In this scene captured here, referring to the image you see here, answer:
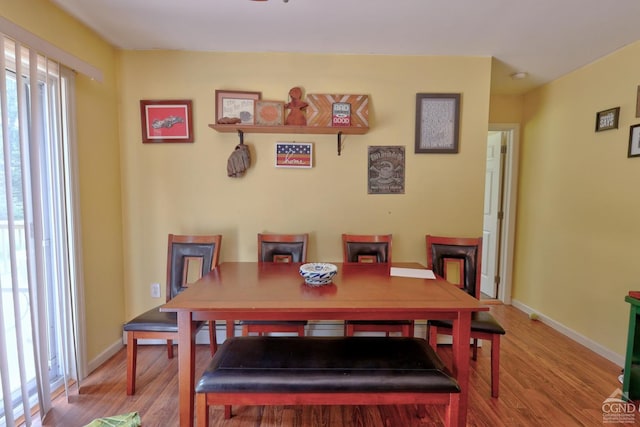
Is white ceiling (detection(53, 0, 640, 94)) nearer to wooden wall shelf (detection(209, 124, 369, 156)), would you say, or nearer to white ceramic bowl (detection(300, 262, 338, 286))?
wooden wall shelf (detection(209, 124, 369, 156))

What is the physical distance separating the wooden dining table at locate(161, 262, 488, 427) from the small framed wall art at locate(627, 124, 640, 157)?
1.99 m

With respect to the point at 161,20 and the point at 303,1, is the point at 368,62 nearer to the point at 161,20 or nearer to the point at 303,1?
the point at 303,1

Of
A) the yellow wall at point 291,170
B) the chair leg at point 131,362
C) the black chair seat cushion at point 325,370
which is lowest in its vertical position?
the chair leg at point 131,362

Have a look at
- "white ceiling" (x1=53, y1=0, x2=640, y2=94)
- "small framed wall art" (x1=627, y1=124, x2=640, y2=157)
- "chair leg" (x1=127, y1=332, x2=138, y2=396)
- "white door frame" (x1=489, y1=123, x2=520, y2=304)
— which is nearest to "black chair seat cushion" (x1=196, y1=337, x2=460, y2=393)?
"chair leg" (x1=127, y1=332, x2=138, y2=396)

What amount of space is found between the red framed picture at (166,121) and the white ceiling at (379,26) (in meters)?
0.45

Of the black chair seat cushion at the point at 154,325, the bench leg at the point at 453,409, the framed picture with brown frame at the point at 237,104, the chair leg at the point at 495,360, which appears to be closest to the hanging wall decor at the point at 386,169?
the framed picture with brown frame at the point at 237,104

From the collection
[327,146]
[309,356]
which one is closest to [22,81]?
[327,146]

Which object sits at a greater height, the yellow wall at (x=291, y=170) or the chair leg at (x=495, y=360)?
the yellow wall at (x=291, y=170)

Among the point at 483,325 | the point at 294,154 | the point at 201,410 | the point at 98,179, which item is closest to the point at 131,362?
the point at 201,410

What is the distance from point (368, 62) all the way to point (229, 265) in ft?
6.41

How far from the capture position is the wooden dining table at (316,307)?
1281 mm

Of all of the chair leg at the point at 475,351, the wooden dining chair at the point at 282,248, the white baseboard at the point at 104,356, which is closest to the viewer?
the white baseboard at the point at 104,356

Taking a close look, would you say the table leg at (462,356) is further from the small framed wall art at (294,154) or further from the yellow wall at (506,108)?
the yellow wall at (506,108)

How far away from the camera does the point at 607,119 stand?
7.92 ft
